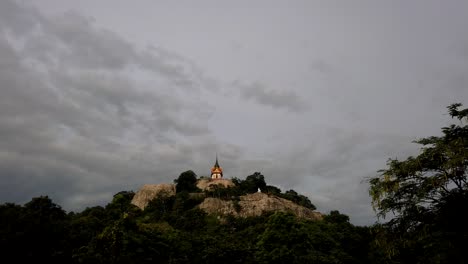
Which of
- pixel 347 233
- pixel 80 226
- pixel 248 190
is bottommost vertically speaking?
pixel 347 233

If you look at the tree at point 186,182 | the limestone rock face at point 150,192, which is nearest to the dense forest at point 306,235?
the limestone rock face at point 150,192

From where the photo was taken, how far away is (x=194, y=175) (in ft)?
496

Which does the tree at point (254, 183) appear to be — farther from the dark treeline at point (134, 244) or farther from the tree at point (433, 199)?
the tree at point (433, 199)

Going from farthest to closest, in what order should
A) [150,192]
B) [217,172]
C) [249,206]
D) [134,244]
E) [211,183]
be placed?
1. [217,172]
2. [211,183]
3. [150,192]
4. [249,206]
5. [134,244]

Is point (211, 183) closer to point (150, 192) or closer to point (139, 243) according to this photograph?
point (150, 192)

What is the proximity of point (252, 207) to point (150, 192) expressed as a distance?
3884 centimetres

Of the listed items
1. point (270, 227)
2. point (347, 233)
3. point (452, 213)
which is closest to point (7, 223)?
point (270, 227)

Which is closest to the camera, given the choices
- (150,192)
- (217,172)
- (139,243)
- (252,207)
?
(139,243)

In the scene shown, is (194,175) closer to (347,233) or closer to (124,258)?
(347,233)

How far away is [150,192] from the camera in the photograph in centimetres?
13462

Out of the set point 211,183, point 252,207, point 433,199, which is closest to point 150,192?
point 211,183

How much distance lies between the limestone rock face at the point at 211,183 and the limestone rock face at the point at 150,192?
1120cm

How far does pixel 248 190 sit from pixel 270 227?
10183 centimetres

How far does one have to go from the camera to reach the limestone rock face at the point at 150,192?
13225 centimetres
